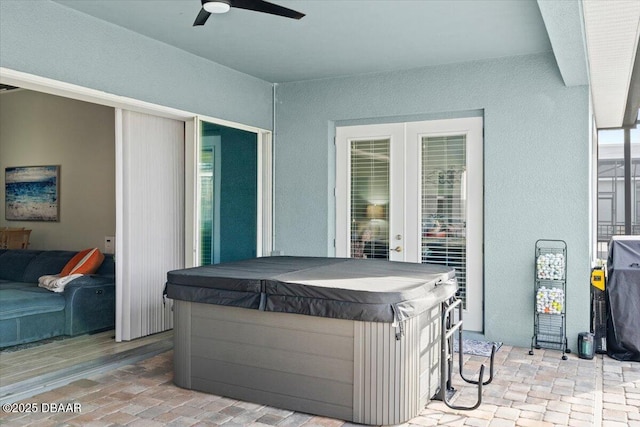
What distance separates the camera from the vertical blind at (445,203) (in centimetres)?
554

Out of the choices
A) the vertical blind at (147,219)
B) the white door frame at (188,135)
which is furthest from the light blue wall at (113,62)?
the vertical blind at (147,219)

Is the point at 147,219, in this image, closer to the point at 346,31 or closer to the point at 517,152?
the point at 346,31

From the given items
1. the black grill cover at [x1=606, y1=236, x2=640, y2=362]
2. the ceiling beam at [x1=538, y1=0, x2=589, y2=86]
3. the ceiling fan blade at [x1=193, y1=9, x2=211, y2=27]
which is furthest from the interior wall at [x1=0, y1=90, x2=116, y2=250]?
the black grill cover at [x1=606, y1=236, x2=640, y2=362]

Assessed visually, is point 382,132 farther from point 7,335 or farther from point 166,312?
point 7,335

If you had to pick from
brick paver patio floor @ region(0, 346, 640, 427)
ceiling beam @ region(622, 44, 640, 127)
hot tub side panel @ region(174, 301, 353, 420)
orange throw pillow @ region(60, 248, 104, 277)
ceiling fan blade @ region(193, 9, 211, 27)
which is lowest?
brick paver patio floor @ region(0, 346, 640, 427)

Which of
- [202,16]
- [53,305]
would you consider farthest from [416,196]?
[53,305]

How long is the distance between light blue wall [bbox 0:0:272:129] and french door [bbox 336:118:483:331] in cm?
137

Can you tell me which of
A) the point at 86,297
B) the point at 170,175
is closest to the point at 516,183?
the point at 170,175

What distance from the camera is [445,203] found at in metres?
5.61

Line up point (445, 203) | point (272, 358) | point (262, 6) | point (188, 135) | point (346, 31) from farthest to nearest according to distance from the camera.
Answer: point (445, 203), point (188, 135), point (346, 31), point (272, 358), point (262, 6)

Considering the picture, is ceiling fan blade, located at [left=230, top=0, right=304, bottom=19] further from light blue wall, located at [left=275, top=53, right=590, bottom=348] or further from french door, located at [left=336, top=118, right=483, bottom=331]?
french door, located at [left=336, top=118, right=483, bottom=331]

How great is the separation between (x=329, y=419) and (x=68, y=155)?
5.11 m

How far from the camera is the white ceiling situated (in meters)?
3.98

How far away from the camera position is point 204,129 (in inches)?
213
